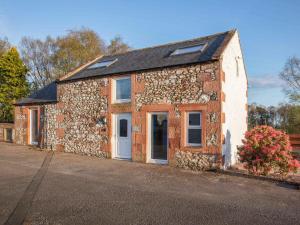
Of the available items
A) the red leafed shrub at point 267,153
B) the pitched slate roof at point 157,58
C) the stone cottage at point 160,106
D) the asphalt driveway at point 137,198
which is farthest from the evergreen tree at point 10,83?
the red leafed shrub at point 267,153

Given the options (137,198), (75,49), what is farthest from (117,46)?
(137,198)

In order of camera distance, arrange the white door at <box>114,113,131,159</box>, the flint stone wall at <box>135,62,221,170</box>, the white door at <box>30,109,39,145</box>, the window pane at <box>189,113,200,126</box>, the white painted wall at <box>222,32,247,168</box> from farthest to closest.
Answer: the white door at <box>30,109,39,145</box> < the white door at <box>114,113,131,159</box> < the white painted wall at <box>222,32,247,168</box> < the window pane at <box>189,113,200,126</box> < the flint stone wall at <box>135,62,221,170</box>

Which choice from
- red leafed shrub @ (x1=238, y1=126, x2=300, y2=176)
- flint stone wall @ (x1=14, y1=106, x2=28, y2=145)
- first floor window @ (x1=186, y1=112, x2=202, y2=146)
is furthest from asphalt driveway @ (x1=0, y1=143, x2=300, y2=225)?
flint stone wall @ (x1=14, y1=106, x2=28, y2=145)

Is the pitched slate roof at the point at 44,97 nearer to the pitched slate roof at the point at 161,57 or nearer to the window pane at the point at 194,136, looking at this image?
the pitched slate roof at the point at 161,57

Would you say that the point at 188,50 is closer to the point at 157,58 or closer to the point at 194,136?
the point at 157,58

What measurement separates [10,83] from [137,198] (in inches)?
1011

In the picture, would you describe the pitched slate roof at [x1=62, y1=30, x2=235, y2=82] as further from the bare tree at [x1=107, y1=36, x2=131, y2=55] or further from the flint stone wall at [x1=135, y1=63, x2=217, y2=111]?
the bare tree at [x1=107, y1=36, x2=131, y2=55]

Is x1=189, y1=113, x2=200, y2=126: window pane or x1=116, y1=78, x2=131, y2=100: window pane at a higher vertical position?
x1=116, y1=78, x2=131, y2=100: window pane

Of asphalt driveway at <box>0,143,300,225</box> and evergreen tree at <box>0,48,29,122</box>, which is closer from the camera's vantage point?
asphalt driveway at <box>0,143,300,225</box>

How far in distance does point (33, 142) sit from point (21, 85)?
40.9 feet

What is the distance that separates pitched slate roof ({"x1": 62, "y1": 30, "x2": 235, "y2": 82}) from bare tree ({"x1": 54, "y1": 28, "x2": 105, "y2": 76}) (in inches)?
814

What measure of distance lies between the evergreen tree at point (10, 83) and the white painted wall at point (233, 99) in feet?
73.2

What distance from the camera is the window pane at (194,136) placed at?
1123 cm

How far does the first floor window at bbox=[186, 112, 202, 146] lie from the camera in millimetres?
11238
